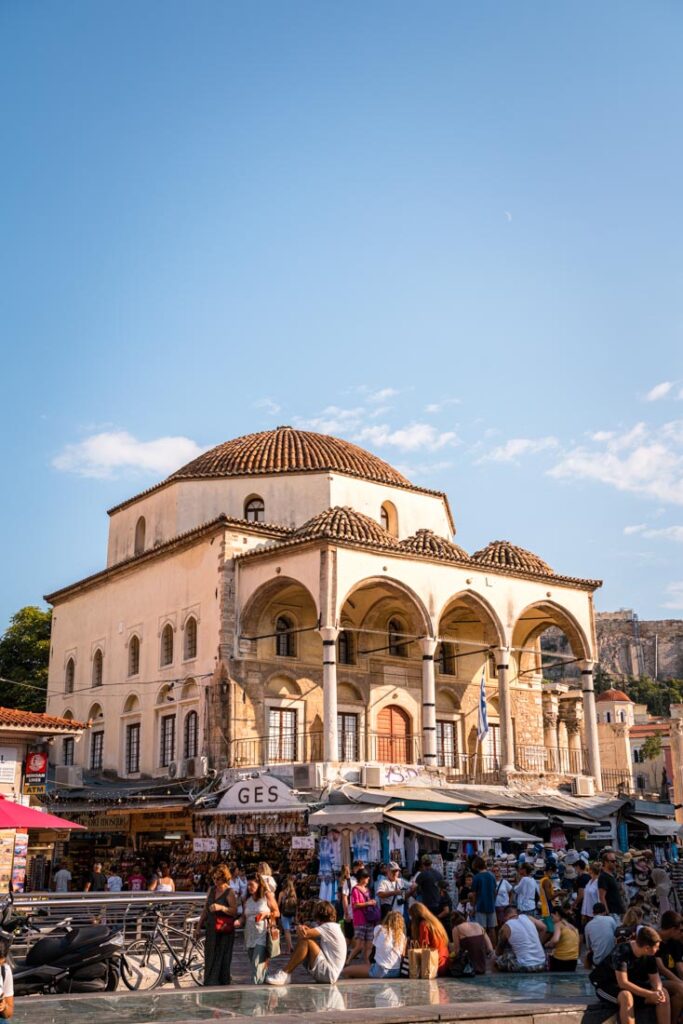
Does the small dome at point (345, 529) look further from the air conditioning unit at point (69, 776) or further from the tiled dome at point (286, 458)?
the air conditioning unit at point (69, 776)

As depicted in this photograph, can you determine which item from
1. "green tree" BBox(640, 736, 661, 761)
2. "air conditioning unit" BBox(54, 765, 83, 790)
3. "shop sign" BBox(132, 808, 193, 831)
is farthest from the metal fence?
"green tree" BBox(640, 736, 661, 761)

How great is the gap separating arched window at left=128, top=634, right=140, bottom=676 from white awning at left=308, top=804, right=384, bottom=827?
916 centimetres

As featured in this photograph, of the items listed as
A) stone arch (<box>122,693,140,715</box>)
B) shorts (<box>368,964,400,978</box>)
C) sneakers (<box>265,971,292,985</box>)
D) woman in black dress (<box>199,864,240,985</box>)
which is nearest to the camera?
woman in black dress (<box>199,864,240,985</box>)

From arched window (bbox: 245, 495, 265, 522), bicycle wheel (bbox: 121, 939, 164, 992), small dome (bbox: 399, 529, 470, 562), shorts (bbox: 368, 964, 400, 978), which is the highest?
arched window (bbox: 245, 495, 265, 522)

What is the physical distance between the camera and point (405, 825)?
17.5 m

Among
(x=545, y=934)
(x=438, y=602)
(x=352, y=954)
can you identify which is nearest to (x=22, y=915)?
(x=352, y=954)

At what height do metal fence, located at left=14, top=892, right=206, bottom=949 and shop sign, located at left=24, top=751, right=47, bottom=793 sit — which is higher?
shop sign, located at left=24, top=751, right=47, bottom=793

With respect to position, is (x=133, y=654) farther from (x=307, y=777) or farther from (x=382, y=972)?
(x=382, y=972)

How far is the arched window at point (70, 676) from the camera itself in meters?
29.8

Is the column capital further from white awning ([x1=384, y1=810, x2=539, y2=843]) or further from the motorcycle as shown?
the motorcycle

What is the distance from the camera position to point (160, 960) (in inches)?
420

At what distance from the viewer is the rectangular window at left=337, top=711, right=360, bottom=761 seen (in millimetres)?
25020

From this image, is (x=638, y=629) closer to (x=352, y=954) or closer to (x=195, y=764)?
(x=195, y=764)

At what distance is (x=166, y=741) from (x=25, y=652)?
1437 cm
